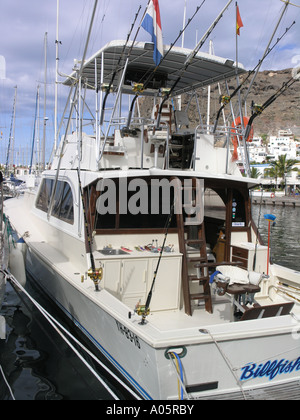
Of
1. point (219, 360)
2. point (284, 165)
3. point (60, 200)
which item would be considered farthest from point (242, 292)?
point (284, 165)

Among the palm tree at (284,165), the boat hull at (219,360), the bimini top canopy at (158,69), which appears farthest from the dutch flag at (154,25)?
the palm tree at (284,165)

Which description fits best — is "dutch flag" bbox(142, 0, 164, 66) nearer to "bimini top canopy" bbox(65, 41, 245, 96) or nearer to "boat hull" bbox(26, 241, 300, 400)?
"bimini top canopy" bbox(65, 41, 245, 96)

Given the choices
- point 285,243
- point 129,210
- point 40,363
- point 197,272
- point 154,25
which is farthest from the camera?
point 285,243

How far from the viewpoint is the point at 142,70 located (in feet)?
25.0

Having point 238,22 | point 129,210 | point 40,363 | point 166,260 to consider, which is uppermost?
point 238,22

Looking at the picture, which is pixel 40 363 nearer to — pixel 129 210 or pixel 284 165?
pixel 129 210

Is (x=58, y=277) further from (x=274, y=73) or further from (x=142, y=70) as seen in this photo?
(x=274, y=73)

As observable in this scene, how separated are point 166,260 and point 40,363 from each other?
261cm

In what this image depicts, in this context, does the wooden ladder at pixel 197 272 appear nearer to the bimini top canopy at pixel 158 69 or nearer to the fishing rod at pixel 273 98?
the fishing rod at pixel 273 98

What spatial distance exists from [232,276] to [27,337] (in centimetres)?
398

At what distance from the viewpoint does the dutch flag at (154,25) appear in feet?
19.1

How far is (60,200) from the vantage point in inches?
298

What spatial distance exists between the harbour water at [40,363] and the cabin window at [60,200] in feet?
6.31

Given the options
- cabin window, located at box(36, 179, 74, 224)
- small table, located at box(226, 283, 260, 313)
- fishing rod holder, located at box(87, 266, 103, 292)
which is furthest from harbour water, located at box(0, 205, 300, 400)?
cabin window, located at box(36, 179, 74, 224)
